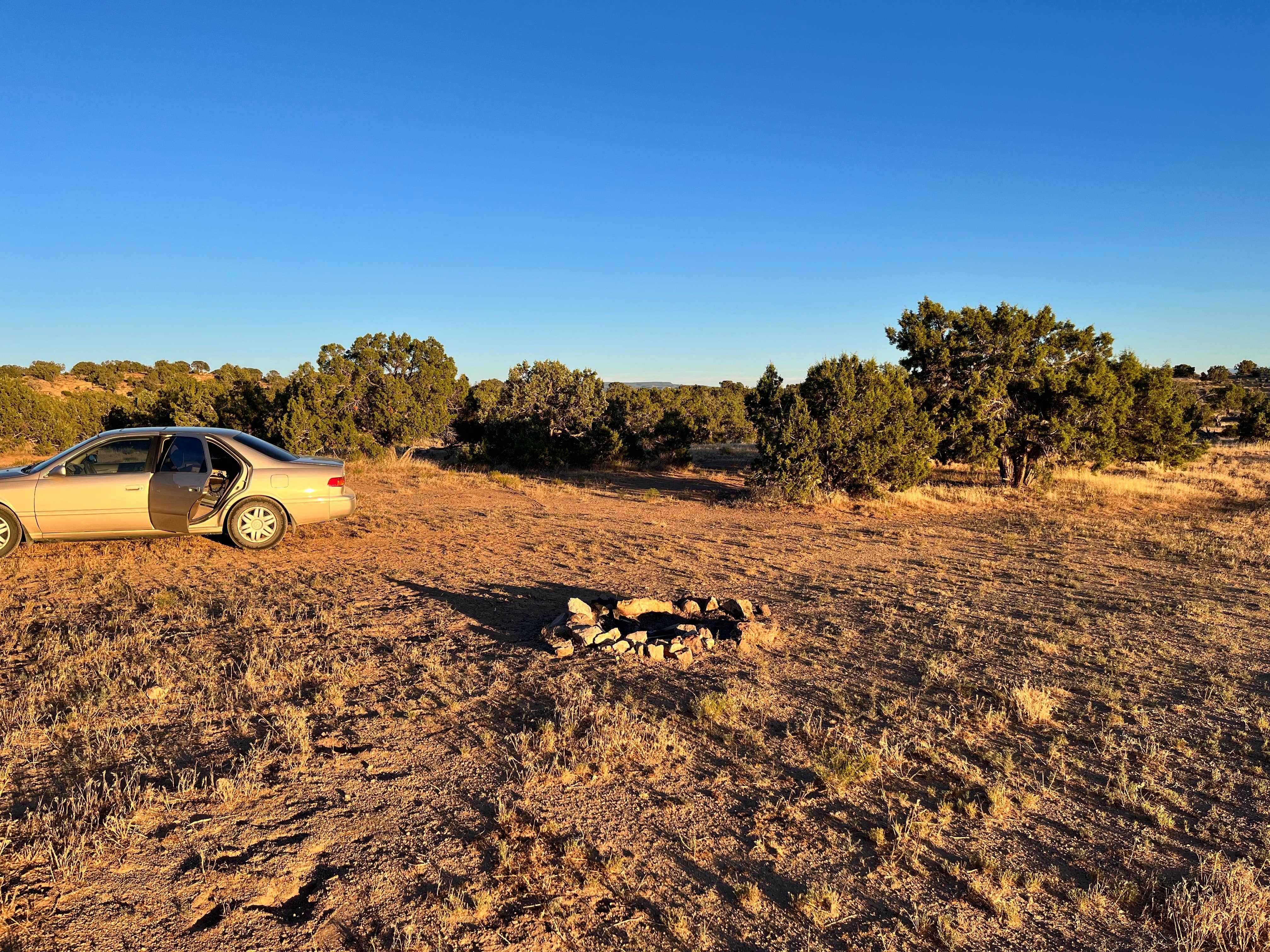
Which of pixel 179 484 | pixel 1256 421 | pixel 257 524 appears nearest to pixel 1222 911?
pixel 257 524

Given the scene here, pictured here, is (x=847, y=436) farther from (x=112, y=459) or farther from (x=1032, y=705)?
(x=112, y=459)

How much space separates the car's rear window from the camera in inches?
364

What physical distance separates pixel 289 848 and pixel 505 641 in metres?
3.11

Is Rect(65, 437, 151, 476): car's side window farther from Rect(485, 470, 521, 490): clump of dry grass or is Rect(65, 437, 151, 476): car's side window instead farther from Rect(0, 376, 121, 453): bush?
Rect(0, 376, 121, 453): bush

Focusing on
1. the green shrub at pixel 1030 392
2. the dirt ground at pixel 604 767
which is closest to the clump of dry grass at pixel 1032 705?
the dirt ground at pixel 604 767

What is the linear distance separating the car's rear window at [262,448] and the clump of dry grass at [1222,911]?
10094 millimetres

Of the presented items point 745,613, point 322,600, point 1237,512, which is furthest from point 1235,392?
point 322,600

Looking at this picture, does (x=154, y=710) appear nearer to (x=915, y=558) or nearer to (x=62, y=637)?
(x=62, y=637)

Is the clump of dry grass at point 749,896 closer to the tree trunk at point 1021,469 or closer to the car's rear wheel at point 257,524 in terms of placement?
the car's rear wheel at point 257,524

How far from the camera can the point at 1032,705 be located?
498cm

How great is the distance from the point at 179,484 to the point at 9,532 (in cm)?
196

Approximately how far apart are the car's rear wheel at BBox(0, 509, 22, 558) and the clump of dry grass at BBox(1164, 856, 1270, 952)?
449 inches

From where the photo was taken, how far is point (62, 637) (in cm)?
590

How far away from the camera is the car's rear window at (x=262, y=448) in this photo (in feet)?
30.3
